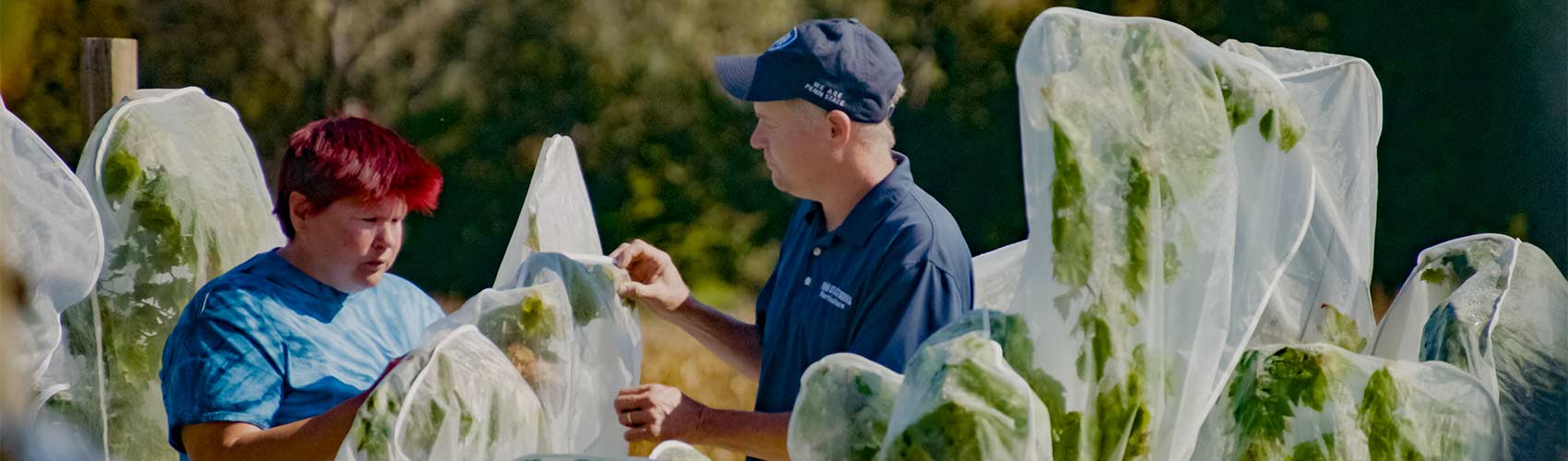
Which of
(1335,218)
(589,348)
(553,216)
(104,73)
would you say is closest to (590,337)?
(589,348)

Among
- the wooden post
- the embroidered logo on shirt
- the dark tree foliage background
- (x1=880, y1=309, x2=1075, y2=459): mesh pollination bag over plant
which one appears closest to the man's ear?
the embroidered logo on shirt

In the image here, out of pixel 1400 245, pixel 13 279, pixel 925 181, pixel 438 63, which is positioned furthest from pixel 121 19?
pixel 1400 245

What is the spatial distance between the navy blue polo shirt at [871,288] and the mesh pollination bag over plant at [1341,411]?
12.8 inches

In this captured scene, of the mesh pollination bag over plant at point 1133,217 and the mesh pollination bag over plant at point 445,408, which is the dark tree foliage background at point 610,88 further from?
the mesh pollination bag over plant at point 445,408

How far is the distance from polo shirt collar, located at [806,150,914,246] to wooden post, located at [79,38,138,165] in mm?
1504

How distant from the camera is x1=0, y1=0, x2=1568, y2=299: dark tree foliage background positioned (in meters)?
5.34


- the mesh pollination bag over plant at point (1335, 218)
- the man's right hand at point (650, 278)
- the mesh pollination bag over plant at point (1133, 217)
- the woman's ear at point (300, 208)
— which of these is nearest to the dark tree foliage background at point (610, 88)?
the mesh pollination bag over plant at point (1335, 218)

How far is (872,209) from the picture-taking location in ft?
5.49

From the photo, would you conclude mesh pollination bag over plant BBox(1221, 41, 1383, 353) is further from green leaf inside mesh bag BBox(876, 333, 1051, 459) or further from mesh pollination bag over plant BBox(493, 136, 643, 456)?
mesh pollination bag over plant BBox(493, 136, 643, 456)

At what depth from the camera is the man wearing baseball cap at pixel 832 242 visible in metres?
1.58

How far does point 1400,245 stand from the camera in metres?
5.03

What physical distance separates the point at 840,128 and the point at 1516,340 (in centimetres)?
79

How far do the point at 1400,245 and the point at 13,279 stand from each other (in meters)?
4.44

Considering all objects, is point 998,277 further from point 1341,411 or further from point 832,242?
point 1341,411
